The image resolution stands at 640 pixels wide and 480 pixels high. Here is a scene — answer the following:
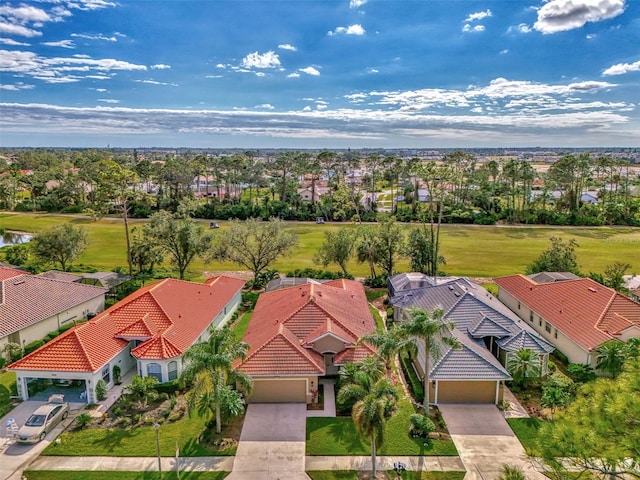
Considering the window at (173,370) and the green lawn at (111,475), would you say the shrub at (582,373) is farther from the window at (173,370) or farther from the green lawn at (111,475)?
the window at (173,370)

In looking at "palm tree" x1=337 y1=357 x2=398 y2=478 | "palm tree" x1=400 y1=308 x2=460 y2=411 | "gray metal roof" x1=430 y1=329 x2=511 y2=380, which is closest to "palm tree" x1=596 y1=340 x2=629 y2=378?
"gray metal roof" x1=430 y1=329 x2=511 y2=380

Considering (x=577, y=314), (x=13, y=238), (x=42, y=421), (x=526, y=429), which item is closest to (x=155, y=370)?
(x=42, y=421)

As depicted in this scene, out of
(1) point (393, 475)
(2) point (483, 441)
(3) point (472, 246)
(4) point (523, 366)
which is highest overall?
(3) point (472, 246)

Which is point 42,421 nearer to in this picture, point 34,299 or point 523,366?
point 34,299

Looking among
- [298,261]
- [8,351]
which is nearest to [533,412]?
[8,351]

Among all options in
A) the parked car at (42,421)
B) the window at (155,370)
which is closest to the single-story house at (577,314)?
the window at (155,370)

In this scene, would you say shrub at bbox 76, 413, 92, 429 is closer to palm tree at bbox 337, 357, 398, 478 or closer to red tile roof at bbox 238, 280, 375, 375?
red tile roof at bbox 238, 280, 375, 375
